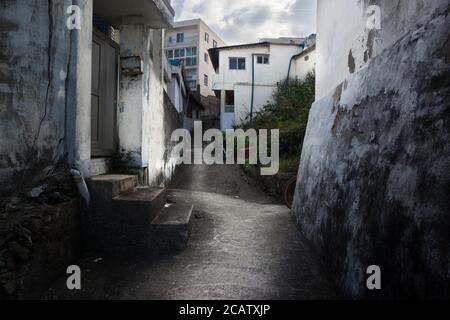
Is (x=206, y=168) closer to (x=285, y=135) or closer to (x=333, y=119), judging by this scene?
(x=285, y=135)

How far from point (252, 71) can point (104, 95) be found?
52.7 feet

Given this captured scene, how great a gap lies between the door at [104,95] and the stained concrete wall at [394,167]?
3260 millimetres

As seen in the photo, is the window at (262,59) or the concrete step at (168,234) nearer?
the concrete step at (168,234)

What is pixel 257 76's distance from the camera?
63.2ft

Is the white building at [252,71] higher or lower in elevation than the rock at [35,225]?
higher

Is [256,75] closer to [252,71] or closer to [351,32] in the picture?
[252,71]

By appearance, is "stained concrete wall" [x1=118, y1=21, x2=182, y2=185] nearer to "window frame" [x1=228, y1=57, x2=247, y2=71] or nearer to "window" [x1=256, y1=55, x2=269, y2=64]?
"window frame" [x1=228, y1=57, x2=247, y2=71]

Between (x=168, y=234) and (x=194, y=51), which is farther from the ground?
(x=194, y=51)

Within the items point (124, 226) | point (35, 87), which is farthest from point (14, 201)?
point (35, 87)

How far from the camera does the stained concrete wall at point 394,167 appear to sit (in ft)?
5.24

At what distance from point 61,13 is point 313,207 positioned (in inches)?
144

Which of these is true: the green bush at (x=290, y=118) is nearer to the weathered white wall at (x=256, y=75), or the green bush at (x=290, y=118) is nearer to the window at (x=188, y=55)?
the weathered white wall at (x=256, y=75)

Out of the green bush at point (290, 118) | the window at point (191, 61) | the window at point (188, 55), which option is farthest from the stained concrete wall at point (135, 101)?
the window at point (188, 55)

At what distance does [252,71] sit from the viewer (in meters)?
19.3
